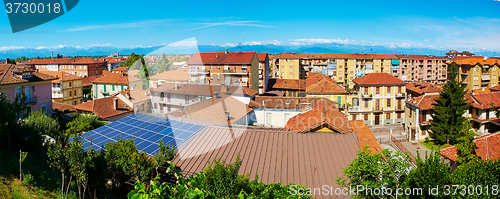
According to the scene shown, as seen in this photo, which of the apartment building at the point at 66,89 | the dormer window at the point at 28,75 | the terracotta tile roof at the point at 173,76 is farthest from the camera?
the apartment building at the point at 66,89

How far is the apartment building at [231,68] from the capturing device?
3981 centimetres

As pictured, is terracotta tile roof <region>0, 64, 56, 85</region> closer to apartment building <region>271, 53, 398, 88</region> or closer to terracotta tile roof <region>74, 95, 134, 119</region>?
terracotta tile roof <region>74, 95, 134, 119</region>

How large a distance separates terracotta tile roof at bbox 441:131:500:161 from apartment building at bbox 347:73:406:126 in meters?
19.3

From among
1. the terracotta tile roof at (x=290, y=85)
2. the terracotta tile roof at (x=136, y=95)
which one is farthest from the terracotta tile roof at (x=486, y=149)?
the terracotta tile roof at (x=136, y=95)

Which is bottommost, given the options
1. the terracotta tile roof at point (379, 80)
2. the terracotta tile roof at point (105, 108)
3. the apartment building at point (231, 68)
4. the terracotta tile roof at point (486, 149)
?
the terracotta tile roof at point (486, 149)

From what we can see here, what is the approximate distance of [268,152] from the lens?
10703mm

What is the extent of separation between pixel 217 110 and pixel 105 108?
13.4 m

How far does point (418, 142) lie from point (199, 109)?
2410cm

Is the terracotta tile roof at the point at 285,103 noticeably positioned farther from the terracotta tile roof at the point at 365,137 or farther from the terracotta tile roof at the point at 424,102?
the terracotta tile roof at the point at 424,102

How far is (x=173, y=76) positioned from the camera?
31562 mm

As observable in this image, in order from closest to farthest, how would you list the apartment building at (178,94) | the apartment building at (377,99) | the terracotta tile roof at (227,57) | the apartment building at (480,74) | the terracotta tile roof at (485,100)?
the terracotta tile roof at (485,100), the apartment building at (178,94), the apartment building at (377,99), the terracotta tile roof at (227,57), the apartment building at (480,74)

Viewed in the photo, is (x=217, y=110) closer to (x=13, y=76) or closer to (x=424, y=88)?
(x=13, y=76)

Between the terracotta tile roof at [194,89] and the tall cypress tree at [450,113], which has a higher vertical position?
the terracotta tile roof at [194,89]

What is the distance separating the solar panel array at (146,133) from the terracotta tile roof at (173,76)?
1528 centimetres
